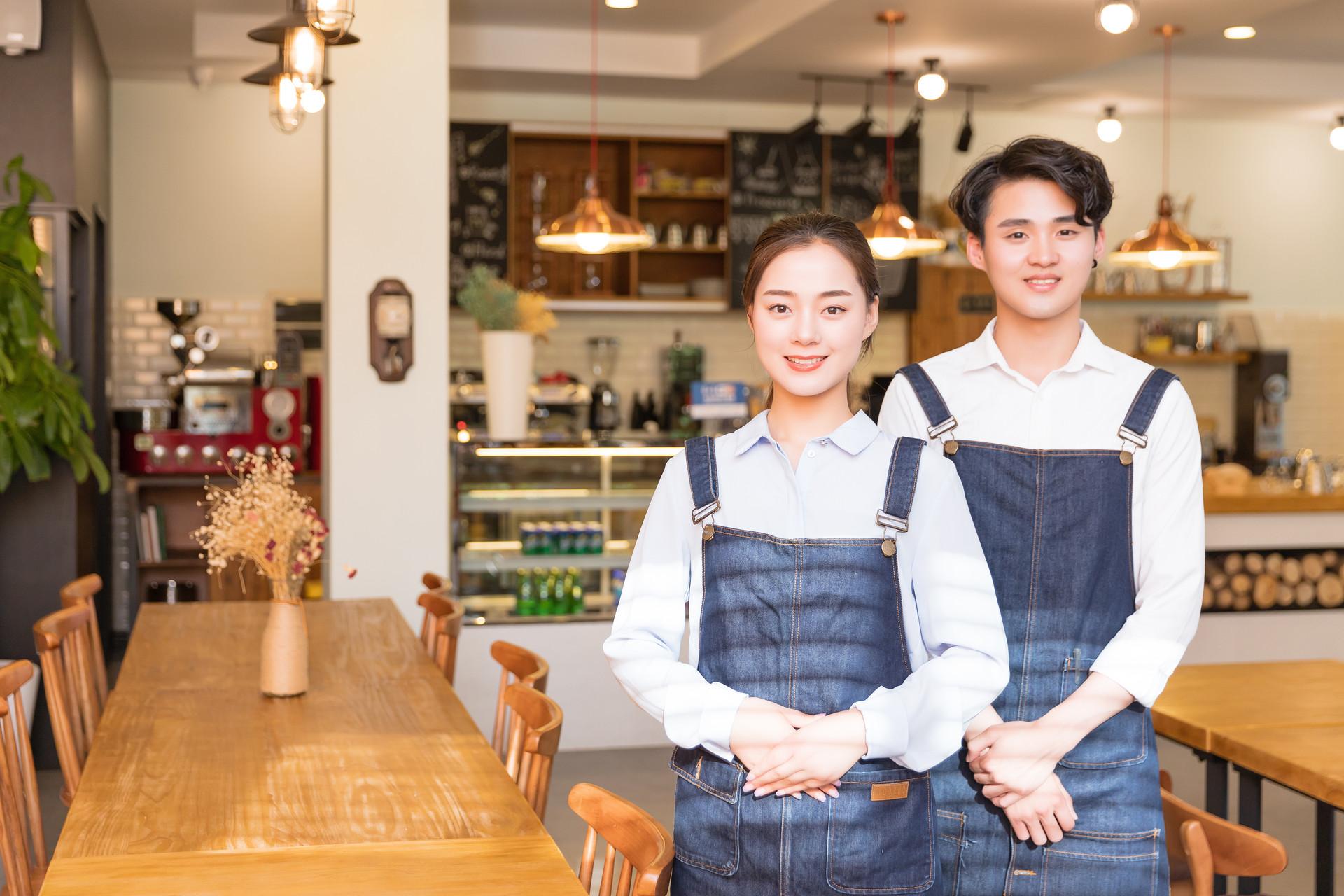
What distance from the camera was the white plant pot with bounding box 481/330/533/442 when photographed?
498cm

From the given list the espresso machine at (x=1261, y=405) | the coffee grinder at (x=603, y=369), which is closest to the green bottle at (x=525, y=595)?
the coffee grinder at (x=603, y=369)

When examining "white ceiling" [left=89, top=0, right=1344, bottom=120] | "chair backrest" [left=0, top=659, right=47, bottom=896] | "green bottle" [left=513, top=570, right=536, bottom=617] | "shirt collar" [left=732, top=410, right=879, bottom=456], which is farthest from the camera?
"white ceiling" [left=89, top=0, right=1344, bottom=120]

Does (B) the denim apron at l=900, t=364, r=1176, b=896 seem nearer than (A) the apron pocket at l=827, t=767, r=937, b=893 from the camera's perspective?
No

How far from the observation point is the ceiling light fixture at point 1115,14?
459 cm

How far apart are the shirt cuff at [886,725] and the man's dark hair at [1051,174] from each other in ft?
2.14

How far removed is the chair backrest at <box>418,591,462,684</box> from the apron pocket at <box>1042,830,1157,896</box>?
1940 millimetres

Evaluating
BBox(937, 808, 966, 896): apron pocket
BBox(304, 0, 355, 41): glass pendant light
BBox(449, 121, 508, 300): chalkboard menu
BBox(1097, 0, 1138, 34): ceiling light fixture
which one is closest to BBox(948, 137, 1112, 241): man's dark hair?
BBox(937, 808, 966, 896): apron pocket

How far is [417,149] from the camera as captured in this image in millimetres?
4785

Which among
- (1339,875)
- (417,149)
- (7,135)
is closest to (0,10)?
(7,135)

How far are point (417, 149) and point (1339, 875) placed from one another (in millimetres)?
3916

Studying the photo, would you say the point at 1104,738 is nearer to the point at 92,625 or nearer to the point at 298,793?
the point at 298,793

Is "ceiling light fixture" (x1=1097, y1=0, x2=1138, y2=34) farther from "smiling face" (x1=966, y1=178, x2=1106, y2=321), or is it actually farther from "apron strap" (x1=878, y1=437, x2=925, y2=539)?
"apron strap" (x1=878, y1=437, x2=925, y2=539)

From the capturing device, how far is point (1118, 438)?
1.71m

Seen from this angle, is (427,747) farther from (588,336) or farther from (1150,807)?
(588,336)
